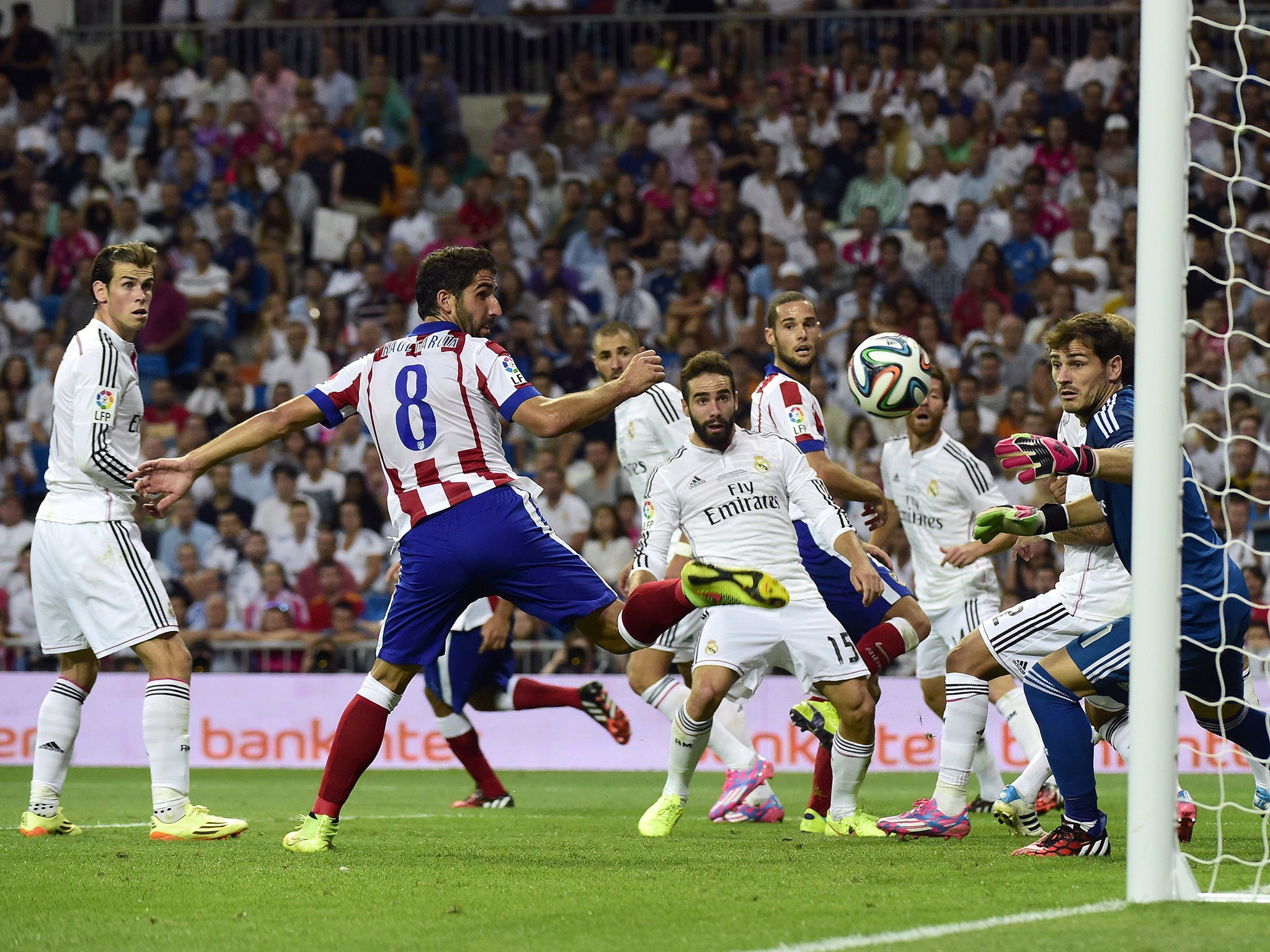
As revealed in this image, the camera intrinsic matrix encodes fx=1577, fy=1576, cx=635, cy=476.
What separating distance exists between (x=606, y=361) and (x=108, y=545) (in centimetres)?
323

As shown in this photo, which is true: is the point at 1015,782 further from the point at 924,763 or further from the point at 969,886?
the point at 924,763

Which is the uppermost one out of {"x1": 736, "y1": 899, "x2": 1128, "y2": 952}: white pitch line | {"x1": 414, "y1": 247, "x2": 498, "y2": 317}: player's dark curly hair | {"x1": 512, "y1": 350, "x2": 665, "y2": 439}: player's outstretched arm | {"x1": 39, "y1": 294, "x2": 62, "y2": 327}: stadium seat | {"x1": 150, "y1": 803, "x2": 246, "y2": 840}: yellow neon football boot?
{"x1": 39, "y1": 294, "x2": 62, "y2": 327}: stadium seat

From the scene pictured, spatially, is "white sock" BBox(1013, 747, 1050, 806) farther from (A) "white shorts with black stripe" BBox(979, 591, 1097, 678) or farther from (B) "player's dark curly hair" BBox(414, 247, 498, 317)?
(B) "player's dark curly hair" BBox(414, 247, 498, 317)

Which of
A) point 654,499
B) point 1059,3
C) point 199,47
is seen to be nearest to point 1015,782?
point 654,499

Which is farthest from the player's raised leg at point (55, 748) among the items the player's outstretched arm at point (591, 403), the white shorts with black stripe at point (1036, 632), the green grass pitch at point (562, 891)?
the white shorts with black stripe at point (1036, 632)

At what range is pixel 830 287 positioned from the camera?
16.9m

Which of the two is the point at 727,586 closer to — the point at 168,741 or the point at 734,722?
the point at 168,741

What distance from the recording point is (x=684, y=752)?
7.87 meters

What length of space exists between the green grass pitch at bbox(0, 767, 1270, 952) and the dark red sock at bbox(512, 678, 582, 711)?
63.6 inches

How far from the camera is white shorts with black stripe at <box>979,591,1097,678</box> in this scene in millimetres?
6766

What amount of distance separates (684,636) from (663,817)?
151cm

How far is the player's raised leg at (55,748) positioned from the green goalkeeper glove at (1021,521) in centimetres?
441

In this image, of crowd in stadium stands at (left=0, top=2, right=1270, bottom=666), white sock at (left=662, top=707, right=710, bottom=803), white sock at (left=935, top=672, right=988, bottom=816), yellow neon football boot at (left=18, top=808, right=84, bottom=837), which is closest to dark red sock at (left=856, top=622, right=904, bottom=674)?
white sock at (left=935, top=672, right=988, bottom=816)

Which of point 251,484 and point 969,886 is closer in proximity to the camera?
point 969,886
